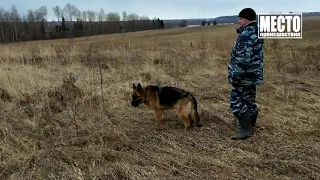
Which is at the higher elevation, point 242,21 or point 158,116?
point 242,21

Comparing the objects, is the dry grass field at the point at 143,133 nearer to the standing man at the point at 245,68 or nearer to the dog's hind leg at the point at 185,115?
the dog's hind leg at the point at 185,115

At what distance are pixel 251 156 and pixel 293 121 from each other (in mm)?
1724

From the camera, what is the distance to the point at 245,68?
4.49 m

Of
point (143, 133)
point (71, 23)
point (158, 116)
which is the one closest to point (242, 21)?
point (158, 116)

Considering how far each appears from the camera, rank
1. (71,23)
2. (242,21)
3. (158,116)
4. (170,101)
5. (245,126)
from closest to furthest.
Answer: (242,21), (245,126), (170,101), (158,116), (71,23)

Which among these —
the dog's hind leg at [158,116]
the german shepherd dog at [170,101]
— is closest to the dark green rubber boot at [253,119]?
the german shepherd dog at [170,101]

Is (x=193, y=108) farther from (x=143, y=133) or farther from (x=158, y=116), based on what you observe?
(x=143, y=133)

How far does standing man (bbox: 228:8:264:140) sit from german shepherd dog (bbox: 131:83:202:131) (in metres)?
0.67

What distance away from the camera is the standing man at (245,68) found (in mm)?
4379

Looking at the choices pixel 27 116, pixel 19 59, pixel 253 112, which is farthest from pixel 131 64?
pixel 253 112

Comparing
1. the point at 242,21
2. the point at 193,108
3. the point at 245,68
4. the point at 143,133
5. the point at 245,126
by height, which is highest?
the point at 242,21

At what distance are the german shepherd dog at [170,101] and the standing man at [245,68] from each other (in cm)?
67

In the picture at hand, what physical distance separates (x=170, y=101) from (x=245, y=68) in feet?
4.35

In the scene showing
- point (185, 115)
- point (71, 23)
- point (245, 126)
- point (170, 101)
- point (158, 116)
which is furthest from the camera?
point (71, 23)
